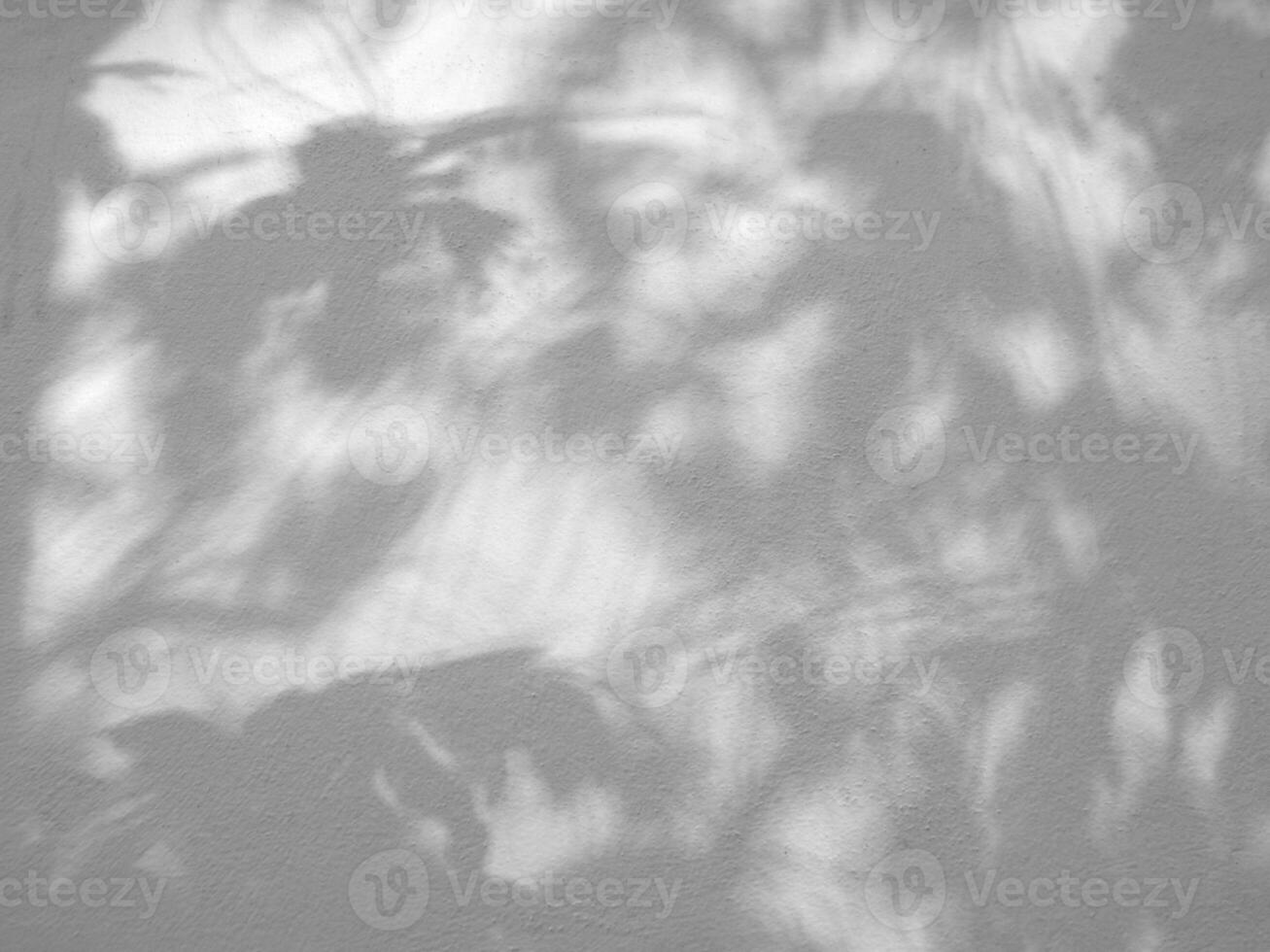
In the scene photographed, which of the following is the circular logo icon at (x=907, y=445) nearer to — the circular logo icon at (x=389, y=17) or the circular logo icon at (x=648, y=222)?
the circular logo icon at (x=648, y=222)

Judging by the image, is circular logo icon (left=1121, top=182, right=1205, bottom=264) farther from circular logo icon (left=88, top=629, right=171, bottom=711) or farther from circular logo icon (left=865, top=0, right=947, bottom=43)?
circular logo icon (left=88, top=629, right=171, bottom=711)

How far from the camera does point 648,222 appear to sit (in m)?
3.26

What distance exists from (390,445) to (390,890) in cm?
103

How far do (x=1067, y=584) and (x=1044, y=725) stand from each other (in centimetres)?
33

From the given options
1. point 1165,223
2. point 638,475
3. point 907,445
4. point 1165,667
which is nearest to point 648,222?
point 638,475

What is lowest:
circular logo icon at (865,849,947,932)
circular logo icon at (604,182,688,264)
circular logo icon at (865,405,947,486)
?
circular logo icon at (865,849,947,932)

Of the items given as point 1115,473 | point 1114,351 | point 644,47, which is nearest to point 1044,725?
point 1115,473

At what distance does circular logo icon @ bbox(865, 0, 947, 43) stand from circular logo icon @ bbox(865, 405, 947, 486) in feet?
3.13

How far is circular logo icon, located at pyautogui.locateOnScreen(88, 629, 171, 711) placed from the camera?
308cm

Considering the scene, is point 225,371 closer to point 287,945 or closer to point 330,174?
point 330,174

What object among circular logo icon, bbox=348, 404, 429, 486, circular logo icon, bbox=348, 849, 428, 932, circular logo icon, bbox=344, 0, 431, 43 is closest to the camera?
circular logo icon, bbox=348, 849, 428, 932

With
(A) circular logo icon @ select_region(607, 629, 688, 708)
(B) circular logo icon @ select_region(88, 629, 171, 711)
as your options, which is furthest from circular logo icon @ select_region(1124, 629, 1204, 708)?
(B) circular logo icon @ select_region(88, 629, 171, 711)

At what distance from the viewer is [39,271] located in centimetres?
325

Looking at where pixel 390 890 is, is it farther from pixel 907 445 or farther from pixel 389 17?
pixel 389 17
